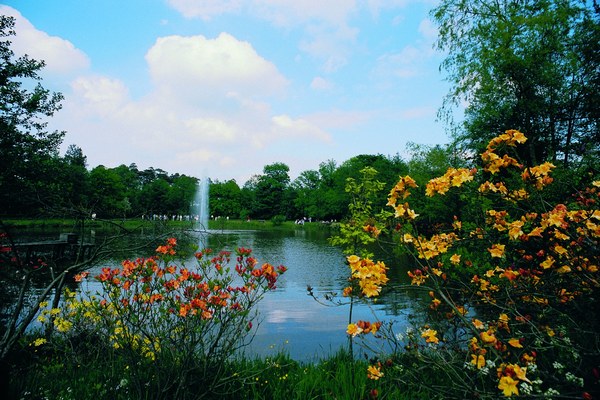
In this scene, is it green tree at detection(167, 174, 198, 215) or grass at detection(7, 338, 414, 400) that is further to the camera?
green tree at detection(167, 174, 198, 215)

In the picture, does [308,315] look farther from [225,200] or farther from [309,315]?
[225,200]

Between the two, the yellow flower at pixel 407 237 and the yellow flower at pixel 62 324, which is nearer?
the yellow flower at pixel 407 237

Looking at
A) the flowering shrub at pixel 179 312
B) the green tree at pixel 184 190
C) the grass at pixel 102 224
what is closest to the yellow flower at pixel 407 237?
the flowering shrub at pixel 179 312

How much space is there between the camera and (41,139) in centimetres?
1500

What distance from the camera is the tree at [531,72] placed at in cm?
1480

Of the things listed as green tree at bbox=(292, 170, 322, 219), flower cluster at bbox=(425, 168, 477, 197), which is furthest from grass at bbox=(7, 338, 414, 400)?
green tree at bbox=(292, 170, 322, 219)

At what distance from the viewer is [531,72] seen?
15125 mm

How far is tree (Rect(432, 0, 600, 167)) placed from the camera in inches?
583

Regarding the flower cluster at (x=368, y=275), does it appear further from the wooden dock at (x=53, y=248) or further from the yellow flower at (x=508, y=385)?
the wooden dock at (x=53, y=248)

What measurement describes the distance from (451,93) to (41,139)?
18846 millimetres

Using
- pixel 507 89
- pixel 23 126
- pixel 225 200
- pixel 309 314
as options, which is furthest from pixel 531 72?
pixel 225 200

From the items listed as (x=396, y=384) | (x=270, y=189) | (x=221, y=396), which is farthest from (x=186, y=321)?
(x=270, y=189)

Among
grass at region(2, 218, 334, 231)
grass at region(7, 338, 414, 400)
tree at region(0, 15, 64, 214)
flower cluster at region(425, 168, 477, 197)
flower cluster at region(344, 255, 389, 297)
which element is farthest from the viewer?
tree at region(0, 15, 64, 214)

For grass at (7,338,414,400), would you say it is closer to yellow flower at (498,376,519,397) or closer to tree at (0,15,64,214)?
yellow flower at (498,376,519,397)
